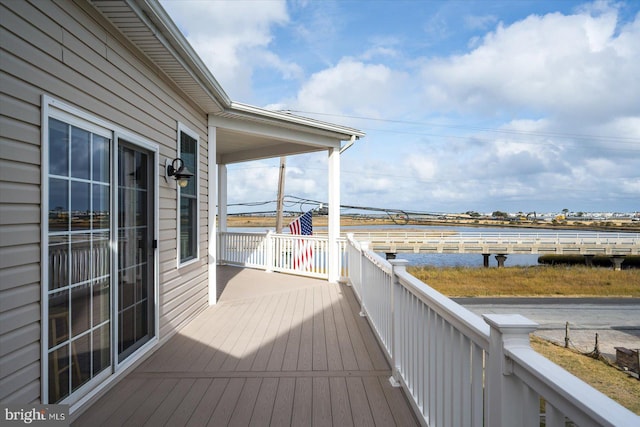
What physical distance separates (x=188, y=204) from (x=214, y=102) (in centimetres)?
137

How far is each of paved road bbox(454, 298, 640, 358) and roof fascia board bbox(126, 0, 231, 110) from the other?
1133 cm

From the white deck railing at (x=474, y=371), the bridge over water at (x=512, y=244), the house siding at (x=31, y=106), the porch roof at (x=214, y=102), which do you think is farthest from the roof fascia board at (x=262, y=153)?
the bridge over water at (x=512, y=244)

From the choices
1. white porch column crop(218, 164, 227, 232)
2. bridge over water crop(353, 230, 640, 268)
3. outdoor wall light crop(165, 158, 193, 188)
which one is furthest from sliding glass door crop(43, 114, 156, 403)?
bridge over water crop(353, 230, 640, 268)

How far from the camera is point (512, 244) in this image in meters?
28.2

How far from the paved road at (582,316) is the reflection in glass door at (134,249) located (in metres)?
11.4

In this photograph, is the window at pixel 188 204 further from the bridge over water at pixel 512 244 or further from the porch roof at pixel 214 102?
the bridge over water at pixel 512 244

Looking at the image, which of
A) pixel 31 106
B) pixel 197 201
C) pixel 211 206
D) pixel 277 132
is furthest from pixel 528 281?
pixel 31 106

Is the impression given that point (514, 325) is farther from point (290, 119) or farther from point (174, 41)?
point (290, 119)

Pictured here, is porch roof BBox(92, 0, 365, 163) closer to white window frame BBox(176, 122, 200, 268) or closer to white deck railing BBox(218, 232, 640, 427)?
white window frame BBox(176, 122, 200, 268)

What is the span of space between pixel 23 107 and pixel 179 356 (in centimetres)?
241

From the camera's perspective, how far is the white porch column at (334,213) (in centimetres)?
730

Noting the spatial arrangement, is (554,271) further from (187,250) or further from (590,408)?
(590,408)

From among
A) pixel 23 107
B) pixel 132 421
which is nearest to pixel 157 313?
pixel 132 421

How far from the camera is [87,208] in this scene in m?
2.51
